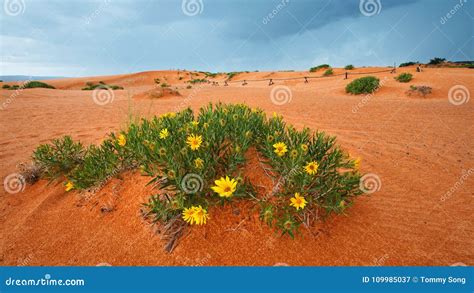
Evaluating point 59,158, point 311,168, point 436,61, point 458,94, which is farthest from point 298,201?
point 436,61

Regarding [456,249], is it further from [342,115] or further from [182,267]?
[342,115]

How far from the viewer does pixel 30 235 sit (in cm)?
287

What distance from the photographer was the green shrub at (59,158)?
360 centimetres

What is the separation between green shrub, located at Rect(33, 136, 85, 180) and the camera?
360 centimetres

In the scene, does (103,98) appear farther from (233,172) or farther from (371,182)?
(371,182)

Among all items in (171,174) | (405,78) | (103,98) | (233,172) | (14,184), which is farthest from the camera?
(405,78)

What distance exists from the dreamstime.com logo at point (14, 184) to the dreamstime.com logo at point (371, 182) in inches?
179

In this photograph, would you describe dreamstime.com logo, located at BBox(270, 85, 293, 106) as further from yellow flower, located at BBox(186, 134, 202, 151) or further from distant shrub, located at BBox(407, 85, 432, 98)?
yellow flower, located at BBox(186, 134, 202, 151)

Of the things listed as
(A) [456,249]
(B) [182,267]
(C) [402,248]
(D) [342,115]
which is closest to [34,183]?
(B) [182,267]

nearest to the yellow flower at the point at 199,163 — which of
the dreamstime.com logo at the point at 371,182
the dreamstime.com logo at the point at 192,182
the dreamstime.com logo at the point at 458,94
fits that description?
the dreamstime.com logo at the point at 192,182

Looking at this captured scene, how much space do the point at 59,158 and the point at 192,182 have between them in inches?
89.3

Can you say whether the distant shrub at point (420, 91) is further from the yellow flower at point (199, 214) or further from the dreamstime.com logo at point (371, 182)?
the yellow flower at point (199, 214)

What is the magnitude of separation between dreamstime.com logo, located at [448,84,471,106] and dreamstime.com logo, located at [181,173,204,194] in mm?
12107

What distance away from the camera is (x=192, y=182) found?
7.99 ft
